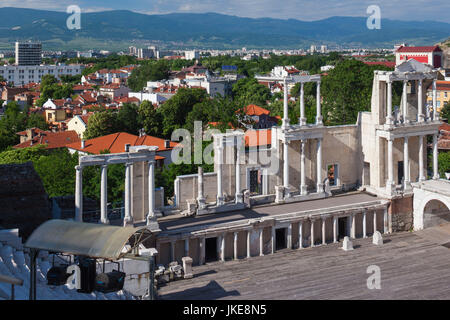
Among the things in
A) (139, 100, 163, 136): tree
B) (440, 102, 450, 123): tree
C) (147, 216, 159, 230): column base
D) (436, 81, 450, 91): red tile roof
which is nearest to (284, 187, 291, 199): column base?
(147, 216, 159, 230): column base

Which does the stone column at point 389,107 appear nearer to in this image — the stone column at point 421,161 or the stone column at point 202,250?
the stone column at point 421,161

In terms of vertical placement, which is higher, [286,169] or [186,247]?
[286,169]

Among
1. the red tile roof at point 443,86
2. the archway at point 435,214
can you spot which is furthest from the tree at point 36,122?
the red tile roof at point 443,86

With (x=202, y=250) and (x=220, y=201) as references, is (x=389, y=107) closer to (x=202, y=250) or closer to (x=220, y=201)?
(x=220, y=201)

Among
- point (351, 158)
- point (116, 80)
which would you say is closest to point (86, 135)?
point (351, 158)

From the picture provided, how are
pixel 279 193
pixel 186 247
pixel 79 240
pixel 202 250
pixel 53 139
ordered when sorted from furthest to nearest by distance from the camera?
1. pixel 53 139
2. pixel 279 193
3. pixel 202 250
4. pixel 186 247
5. pixel 79 240

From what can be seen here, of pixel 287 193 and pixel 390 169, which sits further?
pixel 390 169

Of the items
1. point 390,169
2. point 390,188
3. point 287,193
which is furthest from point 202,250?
point 390,169

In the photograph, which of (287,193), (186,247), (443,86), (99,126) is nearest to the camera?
(186,247)
